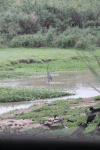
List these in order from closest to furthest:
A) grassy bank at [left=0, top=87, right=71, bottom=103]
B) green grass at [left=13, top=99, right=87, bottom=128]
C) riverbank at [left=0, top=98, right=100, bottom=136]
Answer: riverbank at [left=0, top=98, right=100, bottom=136] → green grass at [left=13, top=99, right=87, bottom=128] → grassy bank at [left=0, top=87, right=71, bottom=103]

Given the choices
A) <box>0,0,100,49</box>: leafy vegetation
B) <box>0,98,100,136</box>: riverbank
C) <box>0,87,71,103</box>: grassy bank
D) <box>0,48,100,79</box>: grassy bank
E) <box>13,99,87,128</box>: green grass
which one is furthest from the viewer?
<box>0,0,100,49</box>: leafy vegetation

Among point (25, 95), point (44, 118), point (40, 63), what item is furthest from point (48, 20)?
point (44, 118)

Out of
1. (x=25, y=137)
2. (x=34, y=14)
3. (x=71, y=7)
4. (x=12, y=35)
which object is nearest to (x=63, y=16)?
(x=71, y=7)

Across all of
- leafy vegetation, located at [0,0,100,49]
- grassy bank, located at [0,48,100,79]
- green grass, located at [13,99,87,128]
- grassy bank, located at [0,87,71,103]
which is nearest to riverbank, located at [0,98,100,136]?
green grass, located at [13,99,87,128]

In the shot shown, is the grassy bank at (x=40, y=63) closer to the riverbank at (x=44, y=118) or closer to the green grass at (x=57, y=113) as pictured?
the green grass at (x=57, y=113)

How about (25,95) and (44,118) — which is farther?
(25,95)

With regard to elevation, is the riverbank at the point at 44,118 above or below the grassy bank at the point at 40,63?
above

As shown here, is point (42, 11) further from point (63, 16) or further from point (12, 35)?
point (12, 35)

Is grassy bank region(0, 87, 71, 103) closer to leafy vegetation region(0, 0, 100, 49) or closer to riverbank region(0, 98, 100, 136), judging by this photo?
riverbank region(0, 98, 100, 136)

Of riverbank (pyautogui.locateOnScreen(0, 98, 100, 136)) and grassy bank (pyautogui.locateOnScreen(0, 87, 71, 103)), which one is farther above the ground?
riverbank (pyautogui.locateOnScreen(0, 98, 100, 136))

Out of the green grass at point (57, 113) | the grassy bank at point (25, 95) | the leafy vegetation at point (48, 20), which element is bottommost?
the leafy vegetation at point (48, 20)

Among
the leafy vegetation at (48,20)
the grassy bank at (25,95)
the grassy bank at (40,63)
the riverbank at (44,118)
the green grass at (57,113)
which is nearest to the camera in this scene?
the riverbank at (44,118)

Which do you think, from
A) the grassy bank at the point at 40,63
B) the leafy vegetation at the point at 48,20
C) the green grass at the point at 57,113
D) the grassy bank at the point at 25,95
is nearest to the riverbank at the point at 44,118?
the green grass at the point at 57,113

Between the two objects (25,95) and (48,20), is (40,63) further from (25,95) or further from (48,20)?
(48,20)
